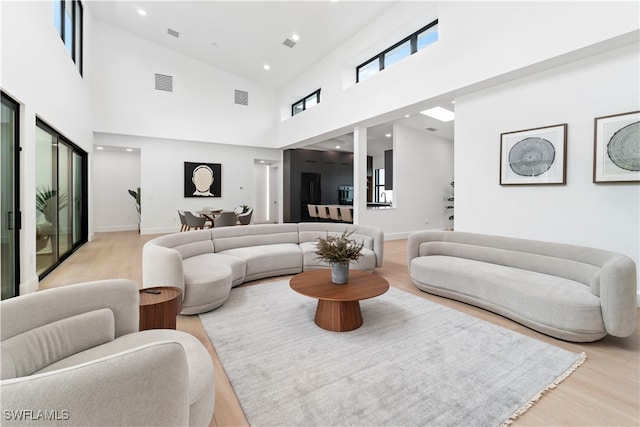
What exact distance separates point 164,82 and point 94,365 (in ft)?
31.3

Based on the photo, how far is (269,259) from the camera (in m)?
4.12

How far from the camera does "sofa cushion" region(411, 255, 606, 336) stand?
236 cm

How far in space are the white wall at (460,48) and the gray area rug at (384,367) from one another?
325 centimetres

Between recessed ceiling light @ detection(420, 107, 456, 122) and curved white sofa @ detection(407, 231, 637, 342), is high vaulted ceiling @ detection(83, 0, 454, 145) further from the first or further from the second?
curved white sofa @ detection(407, 231, 637, 342)

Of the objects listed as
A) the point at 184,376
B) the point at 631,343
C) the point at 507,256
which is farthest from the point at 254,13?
the point at 631,343

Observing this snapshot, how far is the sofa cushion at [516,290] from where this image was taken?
2357 millimetres

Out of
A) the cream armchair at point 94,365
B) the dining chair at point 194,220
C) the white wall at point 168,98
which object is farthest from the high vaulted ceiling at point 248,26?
the cream armchair at point 94,365

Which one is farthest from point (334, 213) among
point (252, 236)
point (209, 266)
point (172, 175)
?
point (209, 266)

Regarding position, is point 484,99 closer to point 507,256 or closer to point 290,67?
point 507,256

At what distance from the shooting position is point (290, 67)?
8586 mm

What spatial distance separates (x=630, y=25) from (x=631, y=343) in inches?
118

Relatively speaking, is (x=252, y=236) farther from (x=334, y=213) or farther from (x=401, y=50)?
(x=401, y=50)

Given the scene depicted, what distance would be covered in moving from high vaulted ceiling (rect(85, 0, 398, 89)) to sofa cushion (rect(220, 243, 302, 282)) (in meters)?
4.82

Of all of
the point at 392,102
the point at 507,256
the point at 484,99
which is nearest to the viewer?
the point at 507,256
